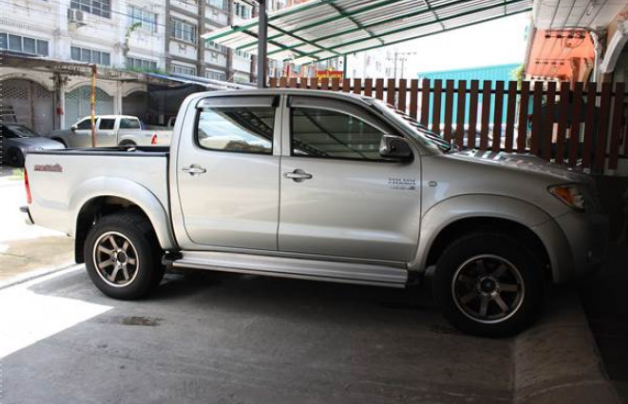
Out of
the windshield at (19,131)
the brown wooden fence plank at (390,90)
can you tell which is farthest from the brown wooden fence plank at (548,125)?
the windshield at (19,131)

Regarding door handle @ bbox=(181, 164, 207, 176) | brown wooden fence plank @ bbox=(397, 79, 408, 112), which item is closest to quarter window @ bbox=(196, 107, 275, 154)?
door handle @ bbox=(181, 164, 207, 176)

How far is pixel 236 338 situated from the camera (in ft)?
14.7

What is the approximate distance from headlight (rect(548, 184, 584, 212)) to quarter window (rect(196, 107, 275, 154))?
235 cm

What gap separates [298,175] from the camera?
15.7 ft

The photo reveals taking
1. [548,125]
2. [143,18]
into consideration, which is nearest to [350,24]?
[548,125]

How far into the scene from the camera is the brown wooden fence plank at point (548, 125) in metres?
8.31

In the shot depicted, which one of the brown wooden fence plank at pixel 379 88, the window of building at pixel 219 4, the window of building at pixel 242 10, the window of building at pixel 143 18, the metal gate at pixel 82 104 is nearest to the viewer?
the brown wooden fence plank at pixel 379 88

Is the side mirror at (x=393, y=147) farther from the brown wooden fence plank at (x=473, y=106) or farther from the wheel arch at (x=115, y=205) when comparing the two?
the brown wooden fence plank at (x=473, y=106)

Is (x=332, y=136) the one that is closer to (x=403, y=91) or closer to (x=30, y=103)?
(x=403, y=91)

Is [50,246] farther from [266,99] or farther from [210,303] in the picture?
[266,99]

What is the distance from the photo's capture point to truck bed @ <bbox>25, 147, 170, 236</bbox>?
5195 mm

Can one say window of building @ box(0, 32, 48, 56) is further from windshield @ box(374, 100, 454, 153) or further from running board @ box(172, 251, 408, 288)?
windshield @ box(374, 100, 454, 153)

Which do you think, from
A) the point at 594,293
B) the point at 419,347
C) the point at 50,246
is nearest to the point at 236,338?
the point at 419,347

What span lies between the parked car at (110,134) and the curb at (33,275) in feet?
46.3
